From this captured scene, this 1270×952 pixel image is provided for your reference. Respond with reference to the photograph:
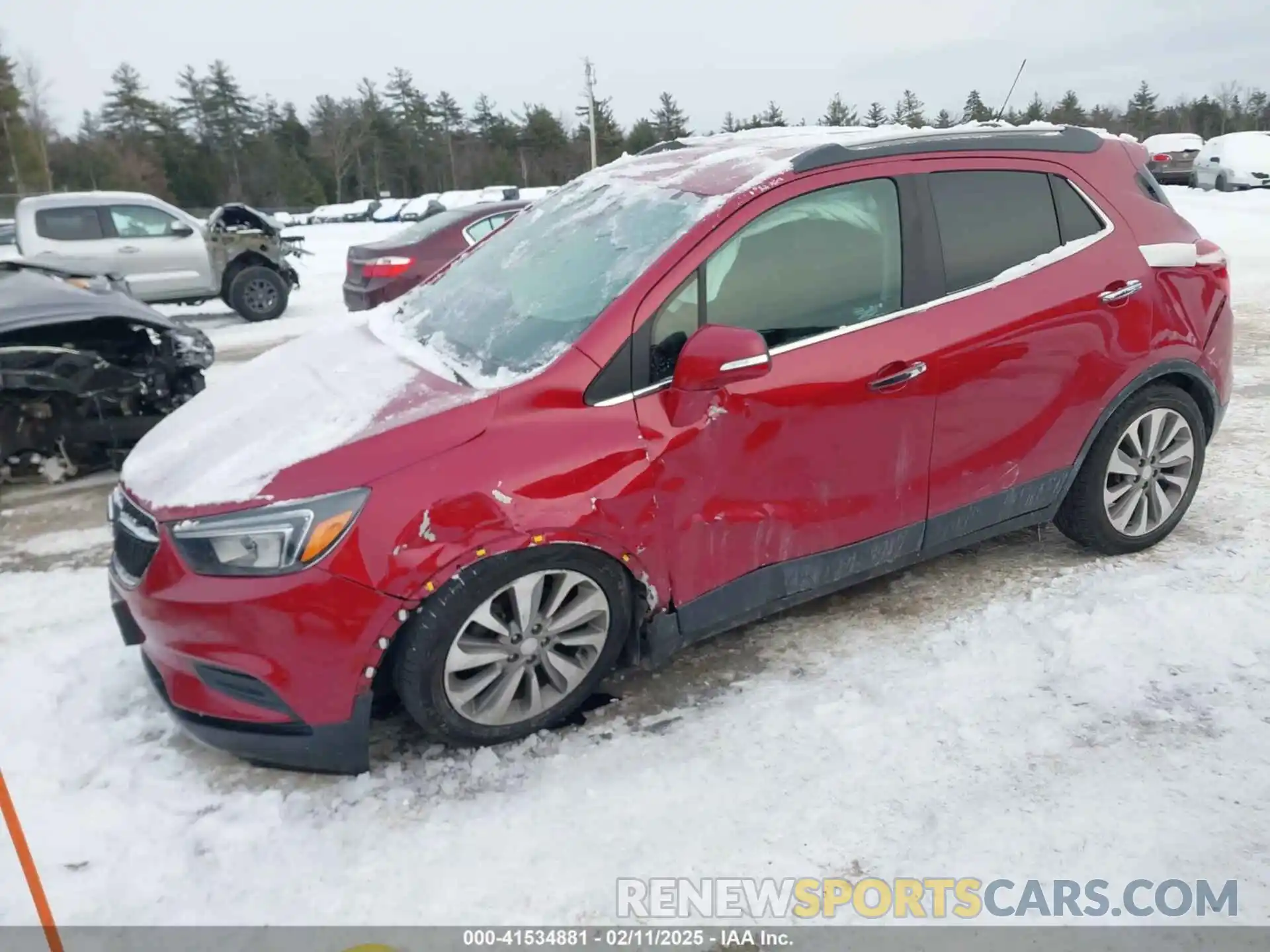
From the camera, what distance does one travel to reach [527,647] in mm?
2830

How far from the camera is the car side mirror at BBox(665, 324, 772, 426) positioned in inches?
109

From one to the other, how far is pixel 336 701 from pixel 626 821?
87 centimetres

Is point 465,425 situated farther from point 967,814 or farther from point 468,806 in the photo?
point 967,814

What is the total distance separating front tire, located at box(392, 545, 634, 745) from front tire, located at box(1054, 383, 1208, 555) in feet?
6.79

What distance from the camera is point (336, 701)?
Result: 8.67 feet

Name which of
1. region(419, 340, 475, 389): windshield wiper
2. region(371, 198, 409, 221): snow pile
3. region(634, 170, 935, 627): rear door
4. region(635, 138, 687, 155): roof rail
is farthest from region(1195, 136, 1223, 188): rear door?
region(371, 198, 409, 221): snow pile

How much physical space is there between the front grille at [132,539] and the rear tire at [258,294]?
10.1 meters

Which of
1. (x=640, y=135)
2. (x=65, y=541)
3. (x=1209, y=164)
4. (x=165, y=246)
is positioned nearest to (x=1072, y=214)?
(x=65, y=541)

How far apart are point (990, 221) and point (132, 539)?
311 cm

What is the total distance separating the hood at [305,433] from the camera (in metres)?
2.62

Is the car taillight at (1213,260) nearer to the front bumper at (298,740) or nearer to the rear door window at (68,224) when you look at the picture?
the front bumper at (298,740)

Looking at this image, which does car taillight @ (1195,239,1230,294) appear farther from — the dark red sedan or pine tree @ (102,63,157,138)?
pine tree @ (102,63,157,138)

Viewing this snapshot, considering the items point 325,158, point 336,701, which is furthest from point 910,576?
point 325,158

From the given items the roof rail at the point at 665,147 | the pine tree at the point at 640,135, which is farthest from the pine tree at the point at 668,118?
the roof rail at the point at 665,147
